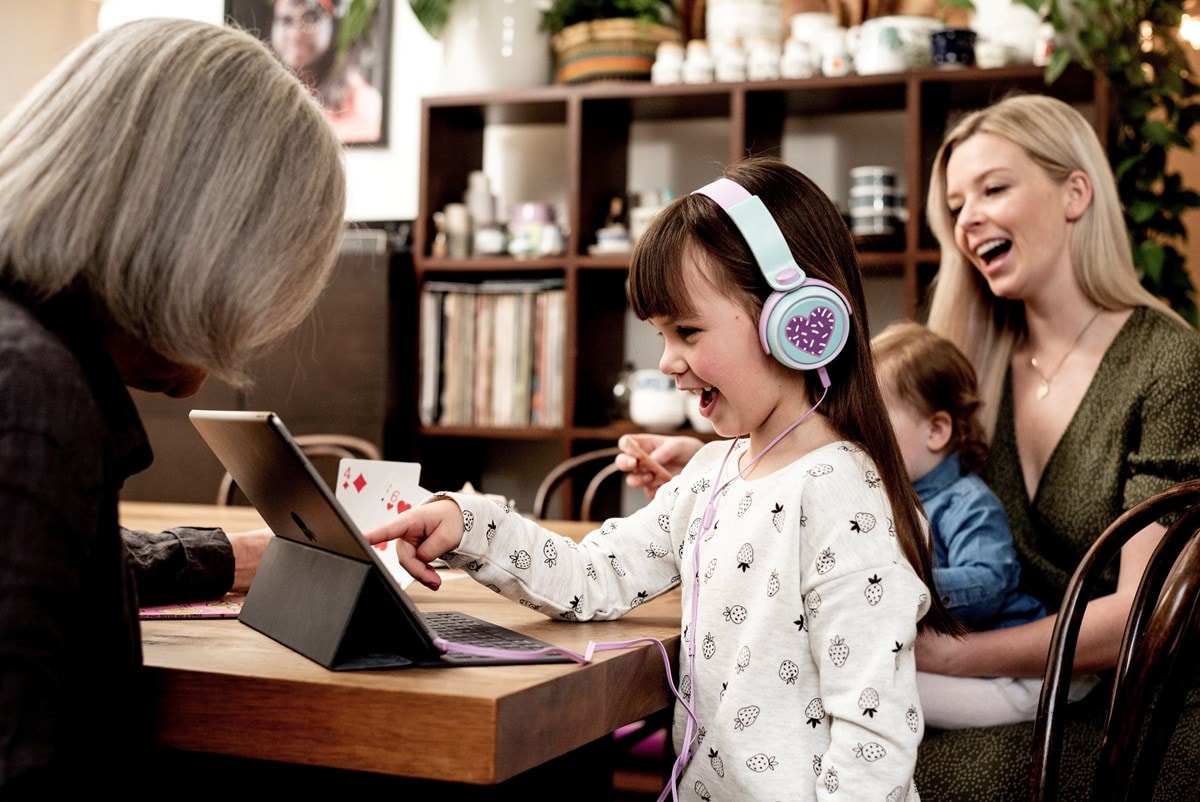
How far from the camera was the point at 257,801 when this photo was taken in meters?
1.28

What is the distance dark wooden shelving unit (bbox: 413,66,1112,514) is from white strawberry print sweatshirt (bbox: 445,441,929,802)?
75.3 inches

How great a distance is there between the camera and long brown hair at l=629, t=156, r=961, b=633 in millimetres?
1251

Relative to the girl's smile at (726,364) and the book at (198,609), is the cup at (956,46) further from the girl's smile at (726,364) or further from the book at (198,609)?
the book at (198,609)

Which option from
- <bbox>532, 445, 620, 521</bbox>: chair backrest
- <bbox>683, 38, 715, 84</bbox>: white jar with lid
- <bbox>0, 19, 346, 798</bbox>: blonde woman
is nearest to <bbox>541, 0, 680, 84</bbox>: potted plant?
<bbox>683, 38, 715, 84</bbox>: white jar with lid

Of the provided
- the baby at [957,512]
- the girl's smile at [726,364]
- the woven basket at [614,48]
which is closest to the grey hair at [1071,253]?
the baby at [957,512]

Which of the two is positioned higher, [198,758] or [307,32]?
[307,32]

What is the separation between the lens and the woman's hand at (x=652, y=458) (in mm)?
1619

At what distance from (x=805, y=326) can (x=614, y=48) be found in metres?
2.32

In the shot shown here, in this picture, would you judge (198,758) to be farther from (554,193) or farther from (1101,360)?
(554,193)

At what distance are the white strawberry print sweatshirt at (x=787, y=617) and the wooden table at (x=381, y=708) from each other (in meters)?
0.12

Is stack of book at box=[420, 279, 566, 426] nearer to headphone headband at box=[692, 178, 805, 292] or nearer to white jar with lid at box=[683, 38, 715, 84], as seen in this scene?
white jar with lid at box=[683, 38, 715, 84]

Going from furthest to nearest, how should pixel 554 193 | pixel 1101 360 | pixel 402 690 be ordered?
pixel 554 193
pixel 1101 360
pixel 402 690

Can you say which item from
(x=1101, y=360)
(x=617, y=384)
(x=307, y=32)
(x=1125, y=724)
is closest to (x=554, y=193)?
(x=617, y=384)

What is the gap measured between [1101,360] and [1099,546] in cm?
66
